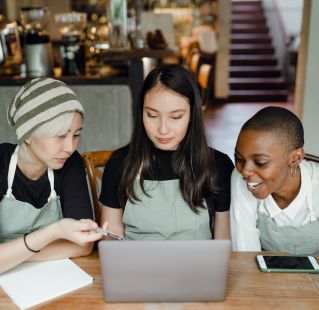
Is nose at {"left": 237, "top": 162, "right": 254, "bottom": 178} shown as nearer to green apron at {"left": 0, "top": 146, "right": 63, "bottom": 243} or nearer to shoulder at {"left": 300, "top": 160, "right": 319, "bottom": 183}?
shoulder at {"left": 300, "top": 160, "right": 319, "bottom": 183}

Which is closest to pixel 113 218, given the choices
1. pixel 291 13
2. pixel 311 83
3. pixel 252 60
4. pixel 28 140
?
pixel 28 140

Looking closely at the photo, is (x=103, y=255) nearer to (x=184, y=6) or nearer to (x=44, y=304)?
(x=44, y=304)

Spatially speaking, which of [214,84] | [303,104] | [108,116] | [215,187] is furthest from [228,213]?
[214,84]

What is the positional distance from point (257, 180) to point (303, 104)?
2.54m

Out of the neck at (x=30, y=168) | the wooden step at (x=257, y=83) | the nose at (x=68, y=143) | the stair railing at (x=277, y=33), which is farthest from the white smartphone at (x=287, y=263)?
the stair railing at (x=277, y=33)

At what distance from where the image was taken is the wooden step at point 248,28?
9.80 m

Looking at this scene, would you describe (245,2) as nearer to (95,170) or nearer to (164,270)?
(95,170)

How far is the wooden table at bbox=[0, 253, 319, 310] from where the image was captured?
1.18m

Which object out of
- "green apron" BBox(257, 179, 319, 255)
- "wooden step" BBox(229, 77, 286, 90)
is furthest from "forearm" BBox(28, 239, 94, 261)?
"wooden step" BBox(229, 77, 286, 90)

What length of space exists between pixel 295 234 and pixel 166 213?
1.53 feet

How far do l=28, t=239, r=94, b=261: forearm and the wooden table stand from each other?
8 centimetres

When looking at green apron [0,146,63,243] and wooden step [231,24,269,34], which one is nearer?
green apron [0,146,63,243]

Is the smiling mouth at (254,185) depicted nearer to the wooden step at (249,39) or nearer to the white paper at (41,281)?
the white paper at (41,281)

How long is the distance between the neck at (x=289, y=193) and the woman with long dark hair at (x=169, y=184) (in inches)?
7.2
